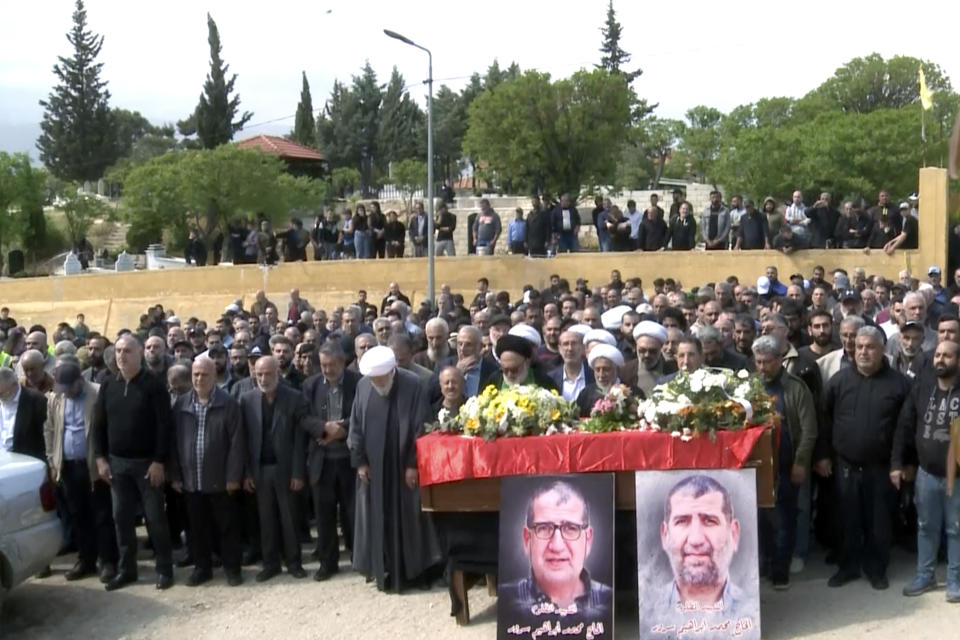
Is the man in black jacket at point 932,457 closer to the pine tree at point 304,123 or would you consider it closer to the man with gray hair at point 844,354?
the man with gray hair at point 844,354

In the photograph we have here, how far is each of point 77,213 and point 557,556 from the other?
48787 mm

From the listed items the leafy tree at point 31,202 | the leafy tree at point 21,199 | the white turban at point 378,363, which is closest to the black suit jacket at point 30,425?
the white turban at point 378,363

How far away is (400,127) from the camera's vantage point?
76.1m

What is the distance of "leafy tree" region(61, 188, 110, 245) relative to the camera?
51.5 metres

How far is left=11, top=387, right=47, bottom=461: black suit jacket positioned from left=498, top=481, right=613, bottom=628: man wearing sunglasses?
4529 millimetres

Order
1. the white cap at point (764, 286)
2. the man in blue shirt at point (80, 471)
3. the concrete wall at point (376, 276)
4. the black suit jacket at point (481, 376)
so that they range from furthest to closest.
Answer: the concrete wall at point (376, 276)
the white cap at point (764, 286)
the man in blue shirt at point (80, 471)
the black suit jacket at point (481, 376)

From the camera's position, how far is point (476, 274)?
78.9ft

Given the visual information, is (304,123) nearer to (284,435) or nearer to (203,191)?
(203,191)

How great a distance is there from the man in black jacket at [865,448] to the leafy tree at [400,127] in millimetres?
67424

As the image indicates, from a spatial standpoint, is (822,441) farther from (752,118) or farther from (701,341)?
(752,118)

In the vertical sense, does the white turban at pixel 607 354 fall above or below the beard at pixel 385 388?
above

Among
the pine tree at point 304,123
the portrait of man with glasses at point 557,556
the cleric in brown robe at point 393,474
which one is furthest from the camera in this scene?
the pine tree at point 304,123

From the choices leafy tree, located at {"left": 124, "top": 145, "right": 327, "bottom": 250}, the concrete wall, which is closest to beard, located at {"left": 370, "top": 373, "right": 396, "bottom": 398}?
the concrete wall

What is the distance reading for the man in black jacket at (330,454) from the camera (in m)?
9.04
